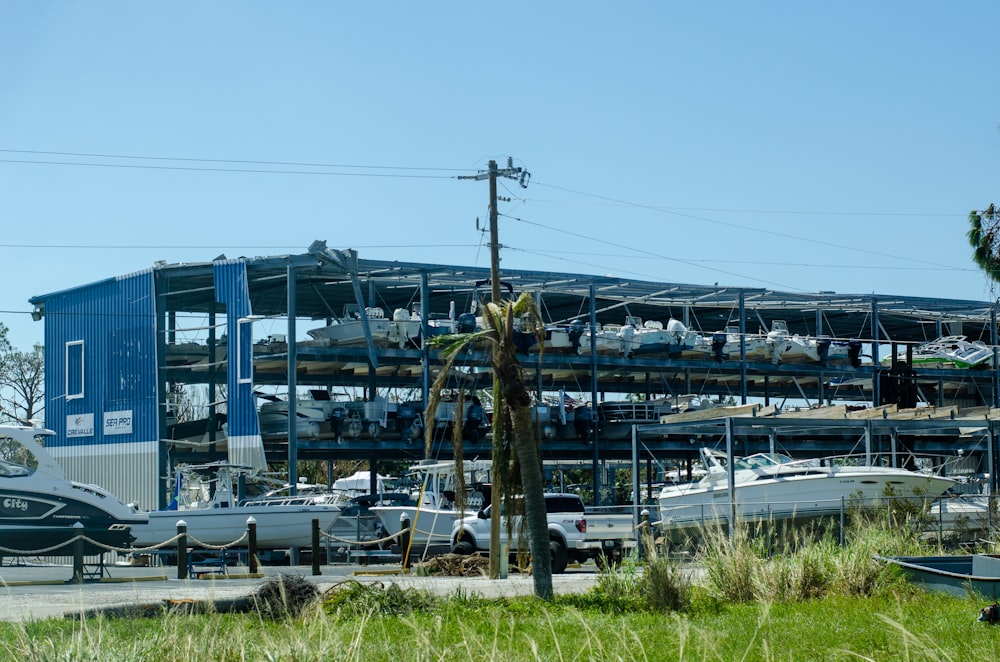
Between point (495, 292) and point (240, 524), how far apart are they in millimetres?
11264

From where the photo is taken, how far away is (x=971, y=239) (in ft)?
93.6

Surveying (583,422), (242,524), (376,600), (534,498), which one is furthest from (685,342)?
(376,600)

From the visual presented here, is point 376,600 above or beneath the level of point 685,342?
beneath

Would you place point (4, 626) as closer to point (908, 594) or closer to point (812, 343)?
point (908, 594)

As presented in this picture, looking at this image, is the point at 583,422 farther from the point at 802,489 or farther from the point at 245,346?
the point at 802,489

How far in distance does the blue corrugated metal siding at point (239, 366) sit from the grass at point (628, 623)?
2598 centimetres

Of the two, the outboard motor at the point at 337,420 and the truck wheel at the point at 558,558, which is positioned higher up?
the outboard motor at the point at 337,420

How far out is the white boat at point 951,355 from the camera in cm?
5634

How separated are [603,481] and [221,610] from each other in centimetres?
6328

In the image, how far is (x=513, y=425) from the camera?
591 inches

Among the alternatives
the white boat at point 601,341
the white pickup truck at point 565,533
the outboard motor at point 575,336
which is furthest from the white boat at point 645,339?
the white pickup truck at point 565,533

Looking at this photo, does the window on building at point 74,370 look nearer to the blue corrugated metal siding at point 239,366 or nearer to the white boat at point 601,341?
the blue corrugated metal siding at point 239,366

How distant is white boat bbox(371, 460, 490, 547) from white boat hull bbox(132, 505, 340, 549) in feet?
5.57

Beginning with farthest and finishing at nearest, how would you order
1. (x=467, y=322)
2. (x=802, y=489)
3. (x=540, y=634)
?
(x=467, y=322), (x=802, y=489), (x=540, y=634)
